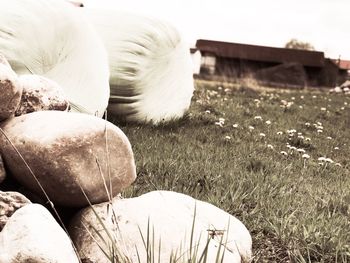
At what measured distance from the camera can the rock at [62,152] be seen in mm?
2441

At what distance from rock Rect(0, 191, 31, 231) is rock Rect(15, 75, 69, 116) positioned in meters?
0.54

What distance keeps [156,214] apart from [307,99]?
10295 millimetres

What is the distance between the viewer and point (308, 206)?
3.79m

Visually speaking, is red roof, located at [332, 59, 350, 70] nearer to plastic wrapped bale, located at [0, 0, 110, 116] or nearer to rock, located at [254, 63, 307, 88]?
rock, located at [254, 63, 307, 88]

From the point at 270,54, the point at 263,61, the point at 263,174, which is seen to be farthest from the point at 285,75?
the point at 263,174

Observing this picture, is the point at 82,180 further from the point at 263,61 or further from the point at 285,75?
the point at 263,61

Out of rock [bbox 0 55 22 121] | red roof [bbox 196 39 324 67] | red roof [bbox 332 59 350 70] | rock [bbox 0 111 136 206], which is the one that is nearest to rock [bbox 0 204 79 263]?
rock [bbox 0 111 136 206]

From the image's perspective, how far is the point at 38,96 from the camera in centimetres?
284

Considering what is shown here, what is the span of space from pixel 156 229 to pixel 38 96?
2.94 ft

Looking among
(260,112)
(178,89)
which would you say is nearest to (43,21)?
(178,89)

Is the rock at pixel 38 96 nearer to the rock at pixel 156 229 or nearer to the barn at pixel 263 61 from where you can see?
the rock at pixel 156 229

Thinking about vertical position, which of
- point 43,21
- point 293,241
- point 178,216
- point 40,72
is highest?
point 43,21

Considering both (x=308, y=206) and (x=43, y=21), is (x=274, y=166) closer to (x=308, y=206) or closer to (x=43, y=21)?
(x=308, y=206)

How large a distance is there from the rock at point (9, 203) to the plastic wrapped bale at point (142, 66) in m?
3.78
